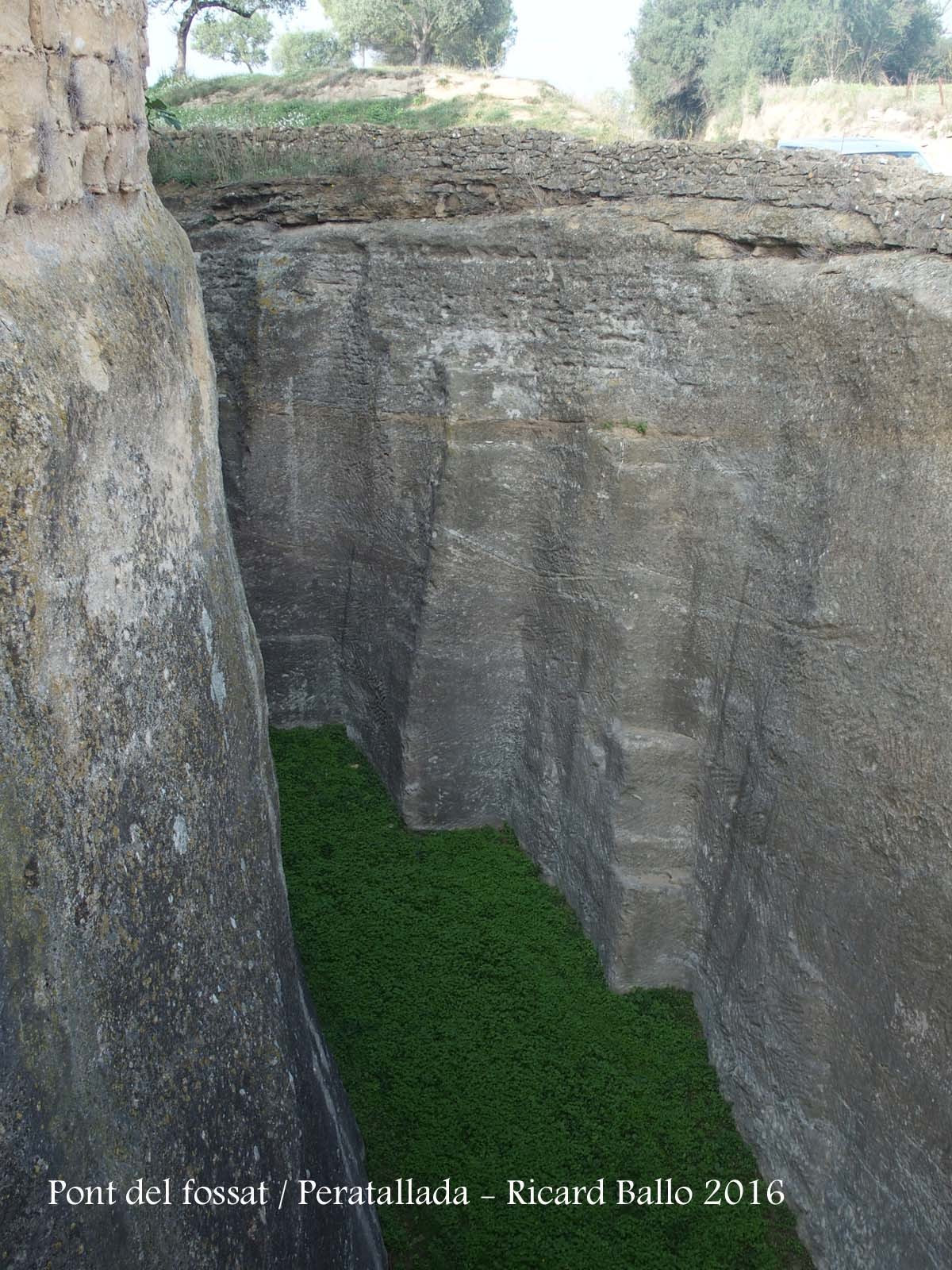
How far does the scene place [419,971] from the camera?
4.67m

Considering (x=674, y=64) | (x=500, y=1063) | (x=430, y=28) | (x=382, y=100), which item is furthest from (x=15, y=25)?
(x=430, y=28)

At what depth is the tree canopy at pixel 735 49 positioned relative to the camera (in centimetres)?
1276

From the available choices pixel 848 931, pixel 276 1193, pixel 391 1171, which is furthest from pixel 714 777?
pixel 276 1193

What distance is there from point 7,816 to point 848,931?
282 centimetres

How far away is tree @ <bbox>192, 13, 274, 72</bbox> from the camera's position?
1889cm

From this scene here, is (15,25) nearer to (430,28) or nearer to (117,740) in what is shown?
(117,740)

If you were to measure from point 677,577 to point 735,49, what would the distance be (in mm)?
11203

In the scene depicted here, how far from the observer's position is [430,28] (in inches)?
587

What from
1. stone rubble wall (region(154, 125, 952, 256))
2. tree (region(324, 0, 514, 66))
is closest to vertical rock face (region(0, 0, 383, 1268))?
stone rubble wall (region(154, 125, 952, 256))

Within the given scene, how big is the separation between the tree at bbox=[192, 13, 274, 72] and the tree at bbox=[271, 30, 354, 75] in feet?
2.48

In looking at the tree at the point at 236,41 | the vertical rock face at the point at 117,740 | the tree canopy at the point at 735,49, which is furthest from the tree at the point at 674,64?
the vertical rock face at the point at 117,740

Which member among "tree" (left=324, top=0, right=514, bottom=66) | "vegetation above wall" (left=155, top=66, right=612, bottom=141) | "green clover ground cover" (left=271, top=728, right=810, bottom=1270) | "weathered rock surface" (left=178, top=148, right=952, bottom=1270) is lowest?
"green clover ground cover" (left=271, top=728, right=810, bottom=1270)

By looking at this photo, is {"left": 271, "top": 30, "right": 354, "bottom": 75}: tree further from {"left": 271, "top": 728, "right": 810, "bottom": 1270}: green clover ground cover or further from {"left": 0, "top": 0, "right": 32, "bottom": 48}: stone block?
{"left": 0, "top": 0, "right": 32, "bottom": 48}: stone block

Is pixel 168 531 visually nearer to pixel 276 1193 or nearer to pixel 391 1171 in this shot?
pixel 276 1193
